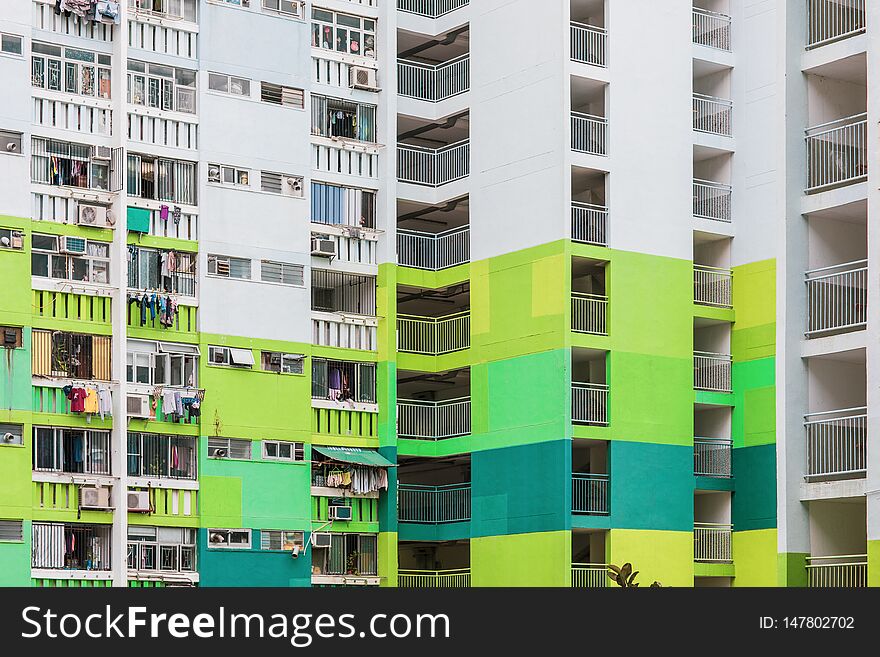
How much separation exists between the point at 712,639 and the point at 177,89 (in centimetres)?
2840

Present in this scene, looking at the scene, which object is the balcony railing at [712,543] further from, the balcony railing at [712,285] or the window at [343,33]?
the window at [343,33]

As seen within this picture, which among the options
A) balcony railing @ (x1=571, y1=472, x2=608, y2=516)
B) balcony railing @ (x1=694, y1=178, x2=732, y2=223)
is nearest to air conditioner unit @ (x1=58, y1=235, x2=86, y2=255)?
balcony railing @ (x1=571, y1=472, x2=608, y2=516)

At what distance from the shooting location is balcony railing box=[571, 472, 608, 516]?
4706 cm

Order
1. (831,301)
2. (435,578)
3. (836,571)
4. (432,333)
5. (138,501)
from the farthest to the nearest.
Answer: (432,333)
(435,578)
(138,501)
(831,301)
(836,571)

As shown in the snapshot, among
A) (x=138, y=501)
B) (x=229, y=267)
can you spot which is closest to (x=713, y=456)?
(x=229, y=267)

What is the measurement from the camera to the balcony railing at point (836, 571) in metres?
42.8

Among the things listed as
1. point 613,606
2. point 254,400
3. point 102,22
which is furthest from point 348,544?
point 613,606

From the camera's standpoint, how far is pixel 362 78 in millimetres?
50594

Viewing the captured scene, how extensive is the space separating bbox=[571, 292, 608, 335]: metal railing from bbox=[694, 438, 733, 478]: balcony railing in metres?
4.55

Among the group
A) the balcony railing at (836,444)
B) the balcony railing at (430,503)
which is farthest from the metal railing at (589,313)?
the balcony railing at (836,444)

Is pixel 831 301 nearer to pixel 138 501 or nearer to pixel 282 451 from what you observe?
pixel 282 451

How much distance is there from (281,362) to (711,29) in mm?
15511

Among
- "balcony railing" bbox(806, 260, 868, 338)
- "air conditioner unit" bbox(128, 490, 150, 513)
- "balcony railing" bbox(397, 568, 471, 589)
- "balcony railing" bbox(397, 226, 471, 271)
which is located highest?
"balcony railing" bbox(397, 226, 471, 271)

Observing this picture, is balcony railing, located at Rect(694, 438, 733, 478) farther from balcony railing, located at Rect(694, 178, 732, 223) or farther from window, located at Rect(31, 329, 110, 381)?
window, located at Rect(31, 329, 110, 381)
